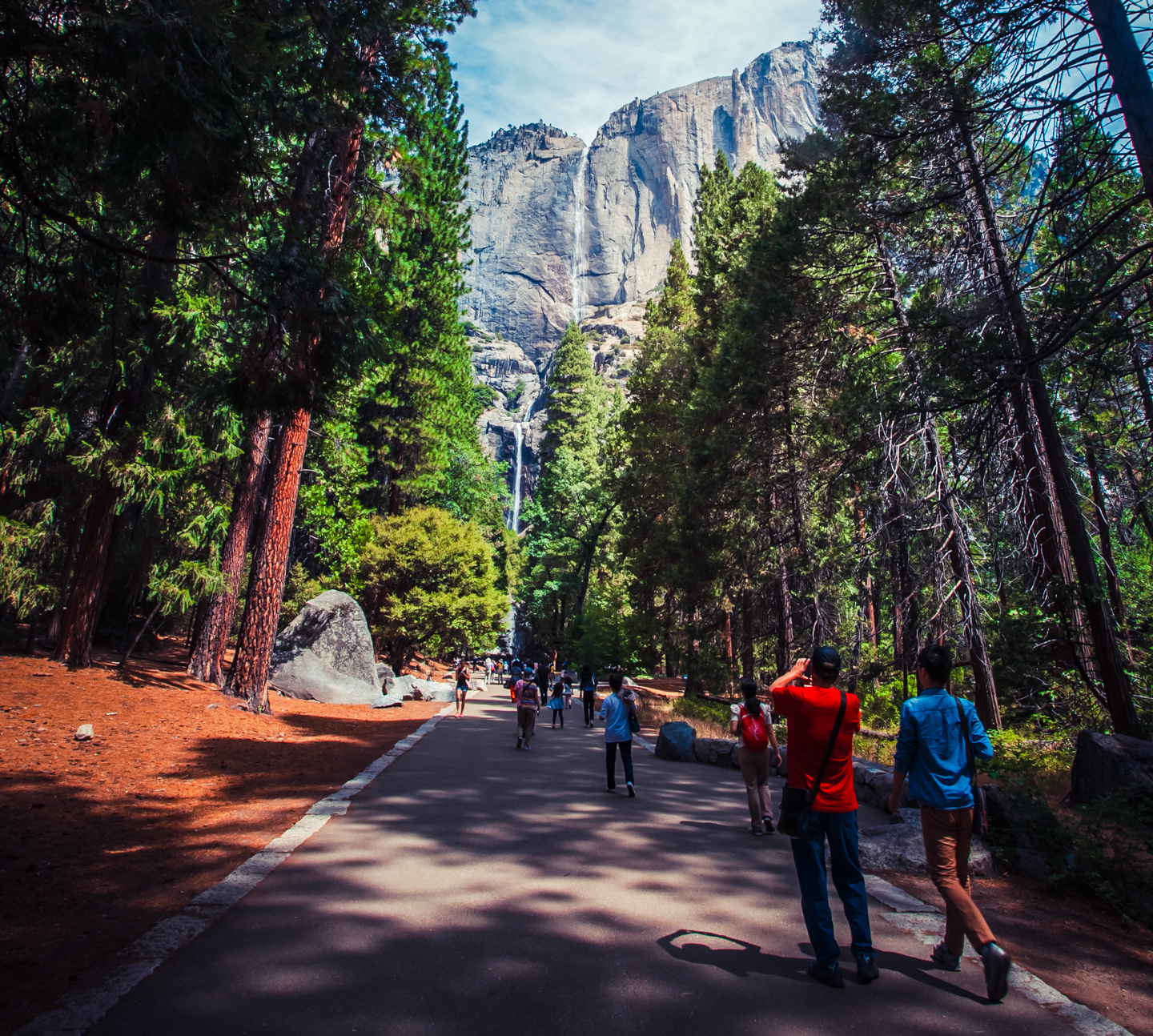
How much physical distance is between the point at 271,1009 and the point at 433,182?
25856 millimetres

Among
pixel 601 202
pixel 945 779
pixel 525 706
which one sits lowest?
pixel 945 779

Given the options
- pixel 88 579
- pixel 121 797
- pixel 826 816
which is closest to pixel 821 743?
pixel 826 816

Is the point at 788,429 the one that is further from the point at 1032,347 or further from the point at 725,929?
the point at 725,929

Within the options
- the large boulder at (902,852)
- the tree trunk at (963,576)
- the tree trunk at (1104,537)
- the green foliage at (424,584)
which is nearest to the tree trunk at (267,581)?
the green foliage at (424,584)

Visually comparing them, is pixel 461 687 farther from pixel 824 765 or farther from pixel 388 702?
pixel 824 765

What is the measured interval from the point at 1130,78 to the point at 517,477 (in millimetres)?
90853

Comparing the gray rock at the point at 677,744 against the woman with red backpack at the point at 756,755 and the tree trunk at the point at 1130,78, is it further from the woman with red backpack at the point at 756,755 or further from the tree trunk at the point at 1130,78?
the tree trunk at the point at 1130,78

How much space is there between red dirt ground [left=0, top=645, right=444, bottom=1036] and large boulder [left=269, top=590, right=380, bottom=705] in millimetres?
2754

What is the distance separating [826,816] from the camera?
3.73m

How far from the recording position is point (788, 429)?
16.3 m

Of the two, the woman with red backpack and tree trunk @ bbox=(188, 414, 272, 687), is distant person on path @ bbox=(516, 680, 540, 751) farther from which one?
tree trunk @ bbox=(188, 414, 272, 687)

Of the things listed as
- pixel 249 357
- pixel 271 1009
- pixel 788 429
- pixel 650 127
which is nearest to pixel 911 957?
pixel 271 1009

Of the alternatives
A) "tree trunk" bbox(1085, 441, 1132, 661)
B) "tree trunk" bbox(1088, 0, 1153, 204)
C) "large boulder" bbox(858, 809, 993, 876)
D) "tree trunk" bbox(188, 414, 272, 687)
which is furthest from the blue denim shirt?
"tree trunk" bbox(188, 414, 272, 687)

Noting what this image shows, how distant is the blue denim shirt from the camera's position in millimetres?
3822
